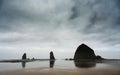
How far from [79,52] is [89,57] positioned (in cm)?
655

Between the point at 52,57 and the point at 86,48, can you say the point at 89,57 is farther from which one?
the point at 52,57

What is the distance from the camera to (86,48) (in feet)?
283

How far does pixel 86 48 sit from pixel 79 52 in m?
5.95

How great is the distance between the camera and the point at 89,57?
8762 centimetres

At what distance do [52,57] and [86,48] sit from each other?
41.0m

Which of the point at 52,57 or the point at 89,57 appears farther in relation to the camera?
the point at 52,57

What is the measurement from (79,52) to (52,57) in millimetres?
35282

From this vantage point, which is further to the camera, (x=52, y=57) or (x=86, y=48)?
(x=52, y=57)

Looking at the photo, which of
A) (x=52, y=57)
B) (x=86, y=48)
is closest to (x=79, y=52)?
(x=86, y=48)

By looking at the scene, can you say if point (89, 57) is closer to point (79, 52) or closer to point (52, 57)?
point (79, 52)

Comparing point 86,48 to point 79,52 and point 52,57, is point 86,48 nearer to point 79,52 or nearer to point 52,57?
point 79,52

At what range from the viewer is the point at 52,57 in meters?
120

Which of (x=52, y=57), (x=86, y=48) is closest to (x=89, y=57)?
(x=86, y=48)
